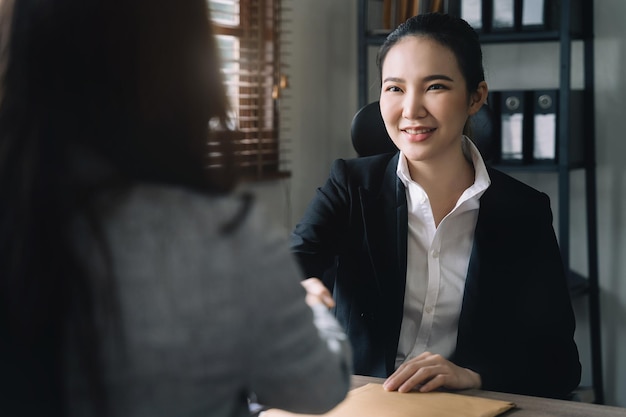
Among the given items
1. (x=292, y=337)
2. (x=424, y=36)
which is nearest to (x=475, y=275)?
(x=424, y=36)

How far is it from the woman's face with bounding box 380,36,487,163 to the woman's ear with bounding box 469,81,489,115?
45 mm

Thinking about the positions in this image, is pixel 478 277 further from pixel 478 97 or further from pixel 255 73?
pixel 255 73

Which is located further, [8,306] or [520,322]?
[520,322]

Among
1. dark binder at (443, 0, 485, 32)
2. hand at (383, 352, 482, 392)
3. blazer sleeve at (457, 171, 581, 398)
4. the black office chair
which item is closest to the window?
dark binder at (443, 0, 485, 32)

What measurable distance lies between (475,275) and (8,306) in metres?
1.17

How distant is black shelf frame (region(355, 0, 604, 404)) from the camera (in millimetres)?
2947

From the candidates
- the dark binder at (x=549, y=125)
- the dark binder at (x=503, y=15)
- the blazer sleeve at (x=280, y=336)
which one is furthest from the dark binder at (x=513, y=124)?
the blazer sleeve at (x=280, y=336)

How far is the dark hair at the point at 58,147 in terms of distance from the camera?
0.69 metres

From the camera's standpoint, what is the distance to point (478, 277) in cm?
174

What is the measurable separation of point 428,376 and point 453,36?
740 millimetres

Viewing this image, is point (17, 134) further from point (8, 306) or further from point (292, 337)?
point (292, 337)

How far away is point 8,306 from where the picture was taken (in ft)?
2.30

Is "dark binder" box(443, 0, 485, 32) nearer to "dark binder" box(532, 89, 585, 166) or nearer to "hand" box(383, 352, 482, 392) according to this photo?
"dark binder" box(532, 89, 585, 166)

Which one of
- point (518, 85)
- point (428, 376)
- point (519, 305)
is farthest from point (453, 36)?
point (518, 85)
